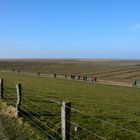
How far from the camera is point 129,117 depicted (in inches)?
706

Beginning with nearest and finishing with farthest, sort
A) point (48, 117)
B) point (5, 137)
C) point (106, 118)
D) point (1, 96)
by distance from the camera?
point (5, 137)
point (48, 117)
point (106, 118)
point (1, 96)

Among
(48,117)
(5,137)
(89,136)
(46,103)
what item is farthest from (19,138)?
(46,103)

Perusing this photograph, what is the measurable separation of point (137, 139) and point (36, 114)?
472 cm

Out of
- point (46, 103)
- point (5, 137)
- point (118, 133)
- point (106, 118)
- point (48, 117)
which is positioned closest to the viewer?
point (5, 137)

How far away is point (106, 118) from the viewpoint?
→ 55.8ft

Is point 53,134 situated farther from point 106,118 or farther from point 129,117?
point 129,117

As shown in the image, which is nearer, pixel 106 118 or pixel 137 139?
pixel 137 139

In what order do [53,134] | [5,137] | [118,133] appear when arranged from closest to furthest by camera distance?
[5,137] → [53,134] → [118,133]

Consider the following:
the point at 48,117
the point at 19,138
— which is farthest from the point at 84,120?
the point at 19,138

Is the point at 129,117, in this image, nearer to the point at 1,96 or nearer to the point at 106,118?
the point at 106,118

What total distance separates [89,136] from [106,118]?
176 inches

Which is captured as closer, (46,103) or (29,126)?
(29,126)

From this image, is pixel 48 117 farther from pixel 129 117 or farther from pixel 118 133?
pixel 129 117

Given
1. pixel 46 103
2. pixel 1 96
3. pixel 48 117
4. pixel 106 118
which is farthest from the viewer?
pixel 46 103
